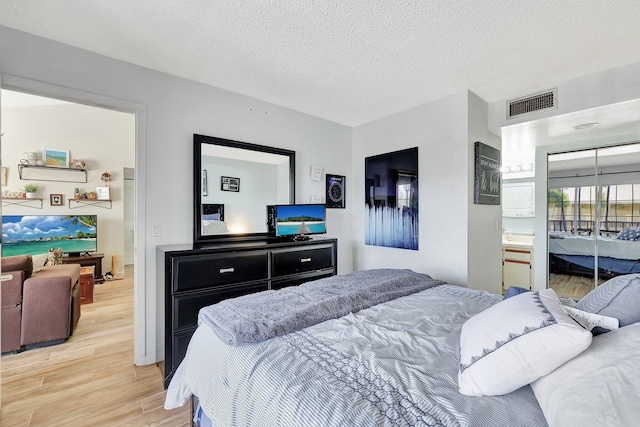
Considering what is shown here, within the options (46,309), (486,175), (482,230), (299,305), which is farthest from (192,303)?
(486,175)

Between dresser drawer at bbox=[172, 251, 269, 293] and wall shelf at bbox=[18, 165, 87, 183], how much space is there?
4.58 meters

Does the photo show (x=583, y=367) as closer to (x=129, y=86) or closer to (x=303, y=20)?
(x=303, y=20)

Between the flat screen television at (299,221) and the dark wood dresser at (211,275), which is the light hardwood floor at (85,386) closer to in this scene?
the dark wood dresser at (211,275)

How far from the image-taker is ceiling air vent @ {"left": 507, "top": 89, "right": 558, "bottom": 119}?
107 inches

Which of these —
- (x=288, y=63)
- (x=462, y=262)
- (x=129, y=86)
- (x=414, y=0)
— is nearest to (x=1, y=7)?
(x=129, y=86)

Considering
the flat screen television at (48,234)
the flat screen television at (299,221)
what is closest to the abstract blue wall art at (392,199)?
the flat screen television at (299,221)

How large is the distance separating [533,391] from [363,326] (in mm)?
650

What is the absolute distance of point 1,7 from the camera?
5.72 ft

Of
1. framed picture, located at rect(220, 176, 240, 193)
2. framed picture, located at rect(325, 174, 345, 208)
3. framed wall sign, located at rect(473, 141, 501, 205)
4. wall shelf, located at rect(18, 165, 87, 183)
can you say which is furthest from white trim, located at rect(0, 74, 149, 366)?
wall shelf, located at rect(18, 165, 87, 183)

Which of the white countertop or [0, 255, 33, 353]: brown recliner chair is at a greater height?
the white countertop

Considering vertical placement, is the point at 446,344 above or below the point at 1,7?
below

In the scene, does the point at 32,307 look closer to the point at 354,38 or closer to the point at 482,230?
the point at 354,38

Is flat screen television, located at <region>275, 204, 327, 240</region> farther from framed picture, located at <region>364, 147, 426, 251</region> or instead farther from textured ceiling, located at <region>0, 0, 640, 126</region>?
textured ceiling, located at <region>0, 0, 640, 126</region>

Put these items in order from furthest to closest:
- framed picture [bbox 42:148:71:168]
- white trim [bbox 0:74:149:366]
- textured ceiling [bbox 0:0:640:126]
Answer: framed picture [bbox 42:148:71:168], white trim [bbox 0:74:149:366], textured ceiling [bbox 0:0:640:126]
